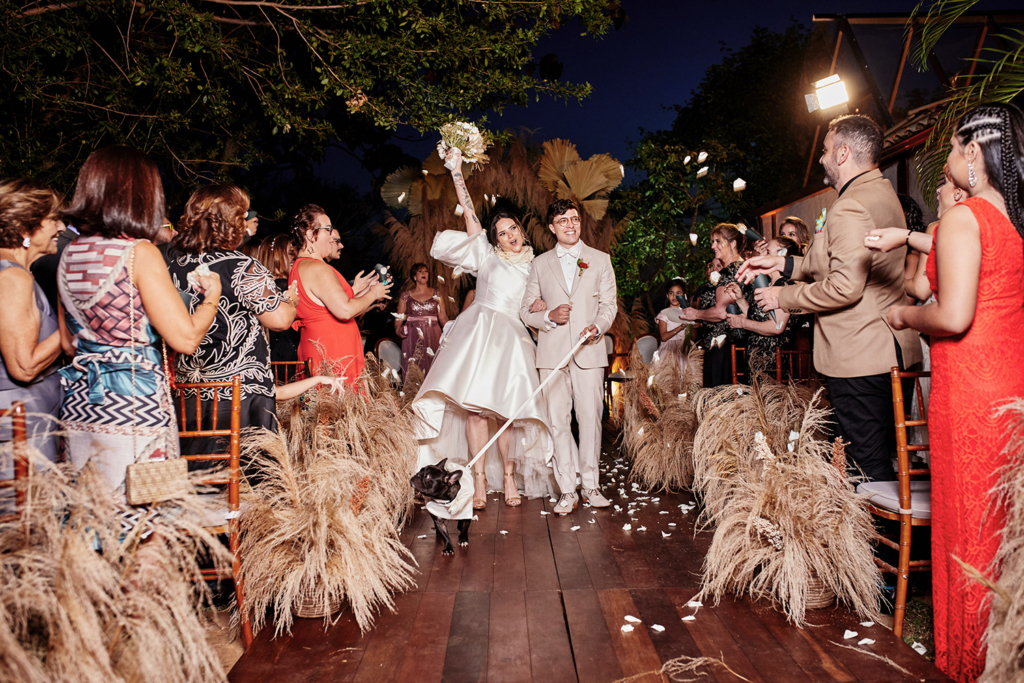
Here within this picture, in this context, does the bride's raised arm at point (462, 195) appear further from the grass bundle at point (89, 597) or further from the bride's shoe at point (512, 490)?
the grass bundle at point (89, 597)

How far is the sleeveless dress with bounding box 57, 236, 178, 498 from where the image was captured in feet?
6.35

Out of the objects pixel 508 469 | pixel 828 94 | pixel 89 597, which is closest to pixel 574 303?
pixel 508 469

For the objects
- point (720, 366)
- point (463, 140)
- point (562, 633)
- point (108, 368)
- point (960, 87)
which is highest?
point (463, 140)

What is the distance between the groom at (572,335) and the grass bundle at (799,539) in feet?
5.01

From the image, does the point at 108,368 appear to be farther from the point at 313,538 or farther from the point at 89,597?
the point at 313,538

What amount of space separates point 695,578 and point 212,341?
2.34 metres

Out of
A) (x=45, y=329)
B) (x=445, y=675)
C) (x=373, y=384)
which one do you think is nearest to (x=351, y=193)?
(x=373, y=384)

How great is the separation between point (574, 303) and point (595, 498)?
1.28 metres

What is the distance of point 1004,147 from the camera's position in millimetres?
2043

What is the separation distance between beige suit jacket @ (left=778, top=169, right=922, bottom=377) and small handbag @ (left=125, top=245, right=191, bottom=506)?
246 centimetres

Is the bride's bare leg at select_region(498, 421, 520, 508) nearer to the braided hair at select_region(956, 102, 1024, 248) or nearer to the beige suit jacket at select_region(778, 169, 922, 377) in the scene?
the beige suit jacket at select_region(778, 169, 922, 377)

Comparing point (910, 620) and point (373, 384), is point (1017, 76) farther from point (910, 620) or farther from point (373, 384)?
point (373, 384)

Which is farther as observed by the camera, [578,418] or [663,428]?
[663,428]

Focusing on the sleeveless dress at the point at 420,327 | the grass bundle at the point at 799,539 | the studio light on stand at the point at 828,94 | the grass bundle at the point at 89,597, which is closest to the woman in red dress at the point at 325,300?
the grass bundle at the point at 89,597
